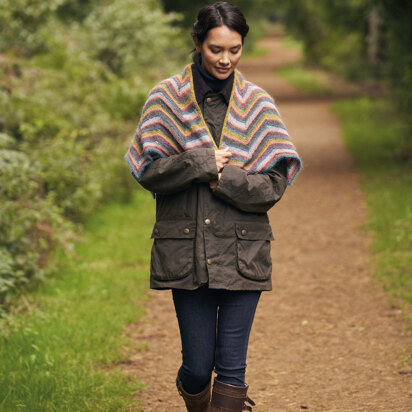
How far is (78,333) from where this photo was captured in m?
5.11

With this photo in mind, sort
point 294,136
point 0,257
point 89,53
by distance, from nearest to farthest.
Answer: point 0,257 < point 89,53 < point 294,136

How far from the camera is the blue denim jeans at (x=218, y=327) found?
3080 mm

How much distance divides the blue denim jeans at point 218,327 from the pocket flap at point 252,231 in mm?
248

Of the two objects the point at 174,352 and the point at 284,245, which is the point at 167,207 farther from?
the point at 284,245

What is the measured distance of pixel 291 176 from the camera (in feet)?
10.4

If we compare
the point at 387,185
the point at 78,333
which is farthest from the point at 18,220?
the point at 387,185

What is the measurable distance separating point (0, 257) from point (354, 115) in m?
16.0

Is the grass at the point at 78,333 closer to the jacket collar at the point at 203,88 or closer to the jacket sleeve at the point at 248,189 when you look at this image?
the jacket sleeve at the point at 248,189

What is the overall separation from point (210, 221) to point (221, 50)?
0.73m

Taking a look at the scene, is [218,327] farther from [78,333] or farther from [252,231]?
[78,333]

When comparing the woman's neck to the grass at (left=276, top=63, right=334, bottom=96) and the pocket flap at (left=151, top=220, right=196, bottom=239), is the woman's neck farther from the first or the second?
the grass at (left=276, top=63, right=334, bottom=96)

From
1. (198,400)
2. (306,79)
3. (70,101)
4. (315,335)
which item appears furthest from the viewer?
(306,79)

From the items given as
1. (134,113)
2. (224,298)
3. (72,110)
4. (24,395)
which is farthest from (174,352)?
(134,113)

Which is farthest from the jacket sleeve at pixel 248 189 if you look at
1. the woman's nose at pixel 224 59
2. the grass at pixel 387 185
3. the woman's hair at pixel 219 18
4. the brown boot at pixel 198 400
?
the grass at pixel 387 185
